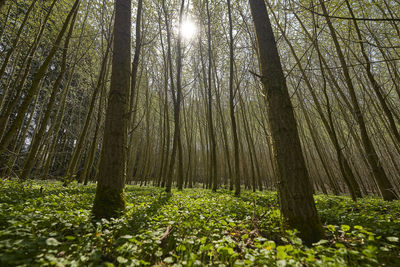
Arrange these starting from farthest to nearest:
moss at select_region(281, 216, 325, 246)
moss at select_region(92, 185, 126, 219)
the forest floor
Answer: moss at select_region(92, 185, 126, 219)
moss at select_region(281, 216, 325, 246)
the forest floor

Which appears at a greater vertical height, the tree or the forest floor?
the tree

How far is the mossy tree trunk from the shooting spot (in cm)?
254

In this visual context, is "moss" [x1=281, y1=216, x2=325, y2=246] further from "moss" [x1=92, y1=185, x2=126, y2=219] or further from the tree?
"moss" [x1=92, y1=185, x2=126, y2=219]

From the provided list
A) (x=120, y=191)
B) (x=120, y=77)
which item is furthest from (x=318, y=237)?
(x=120, y=77)

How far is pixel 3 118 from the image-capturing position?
4.26 metres

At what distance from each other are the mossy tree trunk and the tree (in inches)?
93.3

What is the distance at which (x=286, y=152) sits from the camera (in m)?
2.19

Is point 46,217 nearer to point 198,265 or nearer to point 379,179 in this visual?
point 198,265

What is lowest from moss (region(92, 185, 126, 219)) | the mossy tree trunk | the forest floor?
the forest floor

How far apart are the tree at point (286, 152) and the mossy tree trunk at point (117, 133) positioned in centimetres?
237

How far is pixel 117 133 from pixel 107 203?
1092 mm

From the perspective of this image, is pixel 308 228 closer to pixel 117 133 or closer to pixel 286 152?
pixel 286 152

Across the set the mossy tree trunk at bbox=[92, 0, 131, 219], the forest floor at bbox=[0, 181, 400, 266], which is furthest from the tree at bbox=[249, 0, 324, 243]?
the mossy tree trunk at bbox=[92, 0, 131, 219]

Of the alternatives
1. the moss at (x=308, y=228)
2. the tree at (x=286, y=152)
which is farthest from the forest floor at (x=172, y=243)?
the tree at (x=286, y=152)
